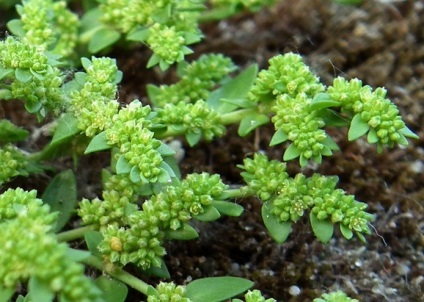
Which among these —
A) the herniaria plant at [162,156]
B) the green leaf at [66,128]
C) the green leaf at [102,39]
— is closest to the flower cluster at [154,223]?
the herniaria plant at [162,156]

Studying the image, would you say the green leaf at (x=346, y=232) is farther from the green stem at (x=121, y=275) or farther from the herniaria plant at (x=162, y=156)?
the green stem at (x=121, y=275)

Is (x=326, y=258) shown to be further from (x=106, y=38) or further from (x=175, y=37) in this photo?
(x=106, y=38)

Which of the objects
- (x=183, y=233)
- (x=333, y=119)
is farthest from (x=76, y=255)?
(x=333, y=119)

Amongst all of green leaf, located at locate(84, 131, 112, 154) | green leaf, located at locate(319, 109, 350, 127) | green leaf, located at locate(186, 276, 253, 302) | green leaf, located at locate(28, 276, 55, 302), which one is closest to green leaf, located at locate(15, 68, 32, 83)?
green leaf, located at locate(84, 131, 112, 154)

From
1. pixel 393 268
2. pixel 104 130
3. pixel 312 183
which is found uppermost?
pixel 104 130

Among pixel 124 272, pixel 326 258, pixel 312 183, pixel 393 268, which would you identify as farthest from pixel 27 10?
pixel 393 268

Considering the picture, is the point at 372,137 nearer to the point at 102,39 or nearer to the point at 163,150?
the point at 163,150

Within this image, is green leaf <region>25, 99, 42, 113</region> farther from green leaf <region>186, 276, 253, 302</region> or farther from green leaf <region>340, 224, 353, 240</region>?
green leaf <region>340, 224, 353, 240</region>
